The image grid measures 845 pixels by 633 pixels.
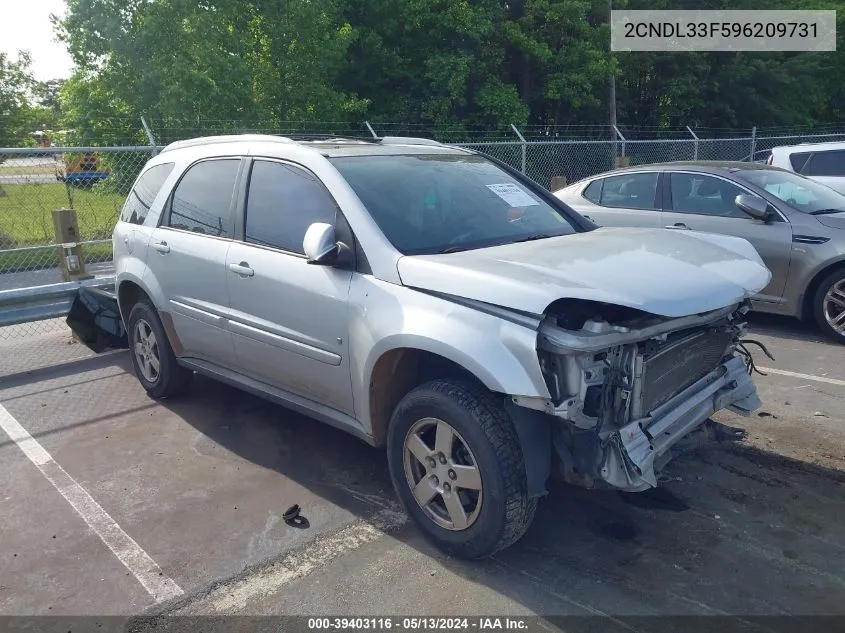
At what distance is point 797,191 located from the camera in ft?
23.8

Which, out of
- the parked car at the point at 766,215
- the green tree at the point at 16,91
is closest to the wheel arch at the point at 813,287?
the parked car at the point at 766,215

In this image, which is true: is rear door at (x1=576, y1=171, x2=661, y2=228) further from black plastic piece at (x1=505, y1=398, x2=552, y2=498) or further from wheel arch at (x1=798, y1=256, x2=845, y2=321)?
black plastic piece at (x1=505, y1=398, x2=552, y2=498)

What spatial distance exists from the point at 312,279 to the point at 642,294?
173 centimetres

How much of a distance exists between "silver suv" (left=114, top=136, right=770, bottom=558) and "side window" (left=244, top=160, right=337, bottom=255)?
0.01m

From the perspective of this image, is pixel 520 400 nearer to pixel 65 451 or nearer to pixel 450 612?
pixel 450 612

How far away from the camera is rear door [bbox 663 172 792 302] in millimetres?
6883

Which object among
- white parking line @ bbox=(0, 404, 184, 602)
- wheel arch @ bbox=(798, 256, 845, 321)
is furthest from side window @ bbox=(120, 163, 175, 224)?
wheel arch @ bbox=(798, 256, 845, 321)

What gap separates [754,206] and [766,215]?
0.20 metres

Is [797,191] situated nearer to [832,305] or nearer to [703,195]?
[703,195]

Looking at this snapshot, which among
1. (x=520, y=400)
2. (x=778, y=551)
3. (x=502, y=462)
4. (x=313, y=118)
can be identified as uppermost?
(x=313, y=118)

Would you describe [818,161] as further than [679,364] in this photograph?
Yes

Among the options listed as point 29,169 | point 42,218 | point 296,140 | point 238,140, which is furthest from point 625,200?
point 42,218

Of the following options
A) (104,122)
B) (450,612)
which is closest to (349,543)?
(450,612)

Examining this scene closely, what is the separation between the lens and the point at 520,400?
296 centimetres
